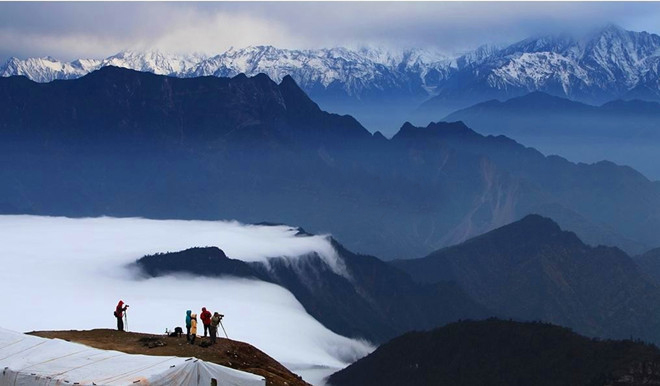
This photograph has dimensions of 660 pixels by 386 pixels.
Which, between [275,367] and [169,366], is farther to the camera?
[275,367]

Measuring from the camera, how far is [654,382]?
19762 centimetres

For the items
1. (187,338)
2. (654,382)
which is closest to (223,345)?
(187,338)

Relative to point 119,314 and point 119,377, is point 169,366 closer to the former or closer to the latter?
point 119,377

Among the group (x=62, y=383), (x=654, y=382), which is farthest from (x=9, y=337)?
(x=654, y=382)

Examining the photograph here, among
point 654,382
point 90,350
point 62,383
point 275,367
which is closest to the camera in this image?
point 62,383

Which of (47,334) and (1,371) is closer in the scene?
(1,371)

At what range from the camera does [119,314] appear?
11000cm

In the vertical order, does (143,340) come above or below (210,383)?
above

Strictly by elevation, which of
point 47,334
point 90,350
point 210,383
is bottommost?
point 210,383

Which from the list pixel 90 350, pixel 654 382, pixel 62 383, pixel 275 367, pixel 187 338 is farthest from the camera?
pixel 654 382

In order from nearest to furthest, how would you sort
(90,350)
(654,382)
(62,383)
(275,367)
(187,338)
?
1. (62,383)
2. (90,350)
3. (187,338)
4. (275,367)
5. (654,382)

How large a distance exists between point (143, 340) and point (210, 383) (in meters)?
28.1

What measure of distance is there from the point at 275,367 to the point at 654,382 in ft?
369

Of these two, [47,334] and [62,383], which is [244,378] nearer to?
[62,383]
